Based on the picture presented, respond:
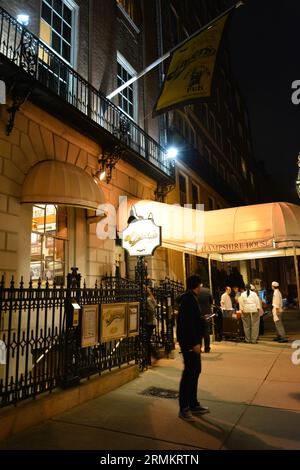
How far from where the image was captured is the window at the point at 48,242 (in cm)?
935

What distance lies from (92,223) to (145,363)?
4612 millimetres

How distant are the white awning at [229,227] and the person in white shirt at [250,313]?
1.58m

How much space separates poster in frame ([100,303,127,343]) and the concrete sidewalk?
97 cm

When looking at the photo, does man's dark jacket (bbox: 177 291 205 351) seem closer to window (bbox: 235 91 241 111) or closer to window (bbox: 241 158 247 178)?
window (bbox: 241 158 247 178)

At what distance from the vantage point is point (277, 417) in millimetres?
5023

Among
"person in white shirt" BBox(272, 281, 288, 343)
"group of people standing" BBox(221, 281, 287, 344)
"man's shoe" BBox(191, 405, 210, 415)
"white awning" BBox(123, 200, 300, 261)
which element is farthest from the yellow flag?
"man's shoe" BBox(191, 405, 210, 415)

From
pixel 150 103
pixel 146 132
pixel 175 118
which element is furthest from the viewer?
pixel 175 118

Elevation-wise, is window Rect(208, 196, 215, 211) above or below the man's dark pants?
above

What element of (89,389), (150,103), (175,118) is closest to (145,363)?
(89,389)

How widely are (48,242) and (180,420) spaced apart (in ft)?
20.6

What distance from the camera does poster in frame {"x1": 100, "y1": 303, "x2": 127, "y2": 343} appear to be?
6.44 meters

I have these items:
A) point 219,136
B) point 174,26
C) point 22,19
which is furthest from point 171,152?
point 219,136
